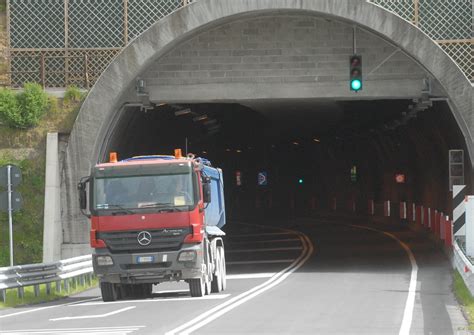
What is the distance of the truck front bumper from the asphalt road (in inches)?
22.4

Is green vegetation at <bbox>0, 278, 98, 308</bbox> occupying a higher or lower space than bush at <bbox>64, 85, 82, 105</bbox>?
lower

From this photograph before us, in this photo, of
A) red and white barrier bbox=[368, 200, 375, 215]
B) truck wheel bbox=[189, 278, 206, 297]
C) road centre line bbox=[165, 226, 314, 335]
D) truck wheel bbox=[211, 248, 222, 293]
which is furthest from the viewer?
red and white barrier bbox=[368, 200, 375, 215]

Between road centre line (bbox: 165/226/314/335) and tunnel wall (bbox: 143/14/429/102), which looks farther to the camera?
tunnel wall (bbox: 143/14/429/102)

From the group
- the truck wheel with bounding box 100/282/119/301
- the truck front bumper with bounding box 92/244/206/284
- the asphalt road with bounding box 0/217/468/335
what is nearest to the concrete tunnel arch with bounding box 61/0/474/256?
the asphalt road with bounding box 0/217/468/335

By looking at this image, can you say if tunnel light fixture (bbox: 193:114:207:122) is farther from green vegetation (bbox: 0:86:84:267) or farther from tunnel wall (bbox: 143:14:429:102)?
green vegetation (bbox: 0:86:84:267)

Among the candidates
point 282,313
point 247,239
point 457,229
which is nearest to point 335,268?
point 457,229

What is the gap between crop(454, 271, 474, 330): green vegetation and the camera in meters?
19.1

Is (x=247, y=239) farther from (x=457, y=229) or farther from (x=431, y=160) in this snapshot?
(x=457, y=229)

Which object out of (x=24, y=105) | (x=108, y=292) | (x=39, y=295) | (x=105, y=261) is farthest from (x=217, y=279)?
(x=24, y=105)

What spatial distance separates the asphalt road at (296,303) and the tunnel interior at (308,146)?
5066mm

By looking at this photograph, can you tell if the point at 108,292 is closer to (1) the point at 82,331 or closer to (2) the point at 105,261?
(2) the point at 105,261

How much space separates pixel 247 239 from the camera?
175 ft

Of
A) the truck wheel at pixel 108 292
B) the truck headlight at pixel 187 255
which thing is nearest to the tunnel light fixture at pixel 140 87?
the truck wheel at pixel 108 292

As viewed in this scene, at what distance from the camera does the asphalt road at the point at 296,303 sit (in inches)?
698
